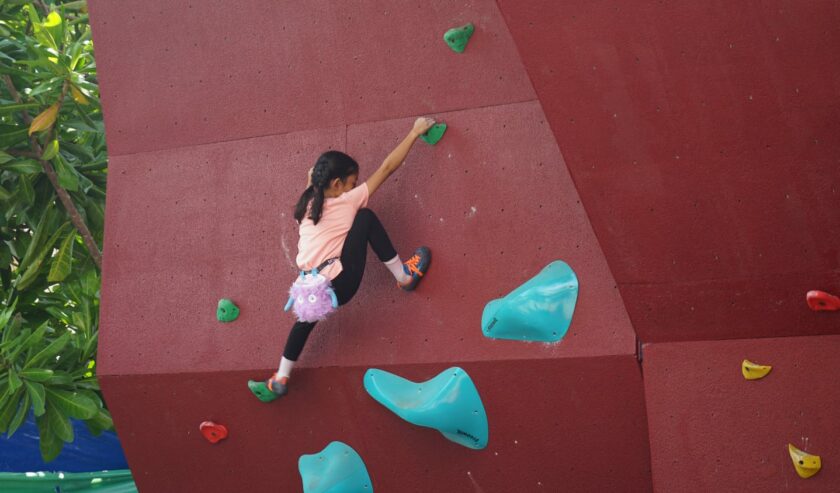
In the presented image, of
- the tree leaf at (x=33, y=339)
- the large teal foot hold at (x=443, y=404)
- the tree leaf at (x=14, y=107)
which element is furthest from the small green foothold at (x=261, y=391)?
the tree leaf at (x=14, y=107)

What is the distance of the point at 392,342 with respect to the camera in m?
3.94

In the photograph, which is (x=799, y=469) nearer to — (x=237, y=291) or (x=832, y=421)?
(x=832, y=421)

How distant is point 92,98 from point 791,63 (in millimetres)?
3817

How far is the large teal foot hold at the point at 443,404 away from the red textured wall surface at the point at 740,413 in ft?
2.28

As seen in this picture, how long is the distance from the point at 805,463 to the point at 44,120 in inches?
158

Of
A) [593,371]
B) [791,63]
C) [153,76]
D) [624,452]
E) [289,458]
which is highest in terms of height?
[791,63]

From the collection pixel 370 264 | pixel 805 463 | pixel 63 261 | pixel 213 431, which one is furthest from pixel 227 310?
pixel 805 463

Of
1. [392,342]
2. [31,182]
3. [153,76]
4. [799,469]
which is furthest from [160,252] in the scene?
[799,469]

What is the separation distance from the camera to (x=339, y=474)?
4.15m

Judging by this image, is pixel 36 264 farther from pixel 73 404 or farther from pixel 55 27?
pixel 55 27

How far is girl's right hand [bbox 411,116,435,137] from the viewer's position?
3.88 metres

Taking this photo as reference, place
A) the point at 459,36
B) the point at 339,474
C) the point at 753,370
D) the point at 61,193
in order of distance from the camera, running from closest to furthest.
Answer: the point at 753,370
the point at 459,36
the point at 339,474
the point at 61,193

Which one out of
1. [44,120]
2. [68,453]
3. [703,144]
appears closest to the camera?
[703,144]

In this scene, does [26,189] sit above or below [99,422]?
above
